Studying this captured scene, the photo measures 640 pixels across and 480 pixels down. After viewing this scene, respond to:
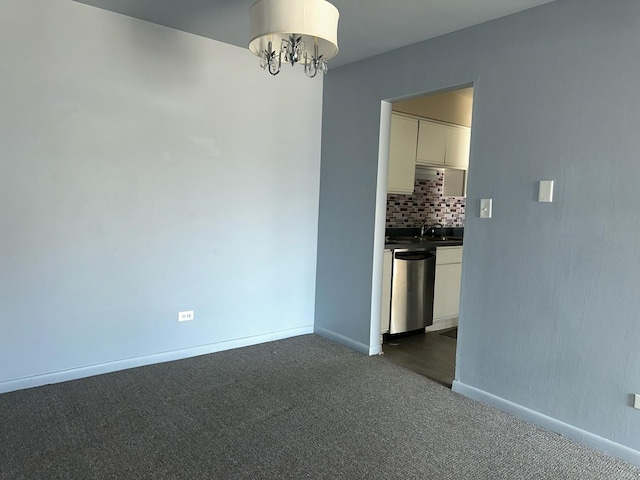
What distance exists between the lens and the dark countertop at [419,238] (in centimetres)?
412

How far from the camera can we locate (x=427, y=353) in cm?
390

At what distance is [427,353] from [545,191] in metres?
1.86

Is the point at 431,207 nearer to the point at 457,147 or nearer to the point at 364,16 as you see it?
the point at 457,147

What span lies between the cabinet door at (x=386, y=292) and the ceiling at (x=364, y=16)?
5.74ft

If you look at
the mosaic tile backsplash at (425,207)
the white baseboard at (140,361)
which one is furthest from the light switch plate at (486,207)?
the white baseboard at (140,361)

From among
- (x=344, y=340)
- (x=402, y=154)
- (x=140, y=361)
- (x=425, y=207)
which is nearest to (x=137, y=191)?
(x=140, y=361)

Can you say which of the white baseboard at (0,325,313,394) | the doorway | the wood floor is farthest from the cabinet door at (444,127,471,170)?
the white baseboard at (0,325,313,394)

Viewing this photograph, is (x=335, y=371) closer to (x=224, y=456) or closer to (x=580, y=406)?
(x=224, y=456)

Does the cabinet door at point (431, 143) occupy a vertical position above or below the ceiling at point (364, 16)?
below

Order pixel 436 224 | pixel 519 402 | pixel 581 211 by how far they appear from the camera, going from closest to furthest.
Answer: pixel 581 211 → pixel 519 402 → pixel 436 224

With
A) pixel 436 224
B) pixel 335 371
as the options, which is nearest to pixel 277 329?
pixel 335 371

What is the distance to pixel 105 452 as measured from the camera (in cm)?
221

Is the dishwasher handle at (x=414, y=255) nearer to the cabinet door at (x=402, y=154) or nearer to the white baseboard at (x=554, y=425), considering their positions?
the cabinet door at (x=402, y=154)

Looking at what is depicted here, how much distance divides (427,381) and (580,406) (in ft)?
3.36
